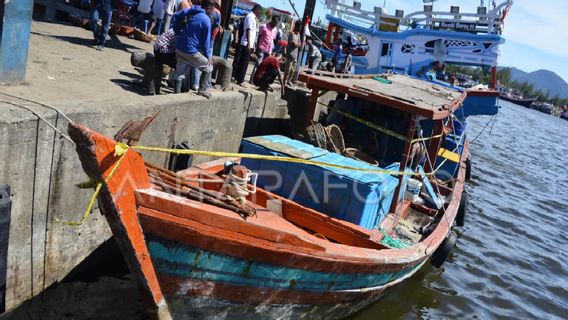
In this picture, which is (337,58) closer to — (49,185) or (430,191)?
(430,191)

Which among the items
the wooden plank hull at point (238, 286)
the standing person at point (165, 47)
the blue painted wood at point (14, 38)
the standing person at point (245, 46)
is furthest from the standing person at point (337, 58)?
the blue painted wood at point (14, 38)

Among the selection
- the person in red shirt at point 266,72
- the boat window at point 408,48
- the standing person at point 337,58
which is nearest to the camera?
the person in red shirt at point 266,72

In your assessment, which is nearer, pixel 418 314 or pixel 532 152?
pixel 418 314

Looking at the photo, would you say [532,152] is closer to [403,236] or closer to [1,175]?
[403,236]

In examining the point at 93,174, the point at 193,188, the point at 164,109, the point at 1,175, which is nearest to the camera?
the point at 93,174

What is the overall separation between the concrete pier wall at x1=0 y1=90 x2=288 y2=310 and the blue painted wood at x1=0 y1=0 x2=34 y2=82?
1005mm

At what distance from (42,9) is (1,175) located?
347 inches

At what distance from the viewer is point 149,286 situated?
3838mm

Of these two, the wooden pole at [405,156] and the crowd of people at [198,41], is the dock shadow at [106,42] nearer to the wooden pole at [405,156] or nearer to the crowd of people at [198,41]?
the crowd of people at [198,41]

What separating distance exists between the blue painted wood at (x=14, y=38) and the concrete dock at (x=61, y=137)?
16 centimetres

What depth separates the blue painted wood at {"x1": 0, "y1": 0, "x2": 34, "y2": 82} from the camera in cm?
473

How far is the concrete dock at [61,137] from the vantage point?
3939 mm

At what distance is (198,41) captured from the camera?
20.5ft

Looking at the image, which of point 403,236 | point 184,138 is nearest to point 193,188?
point 184,138
